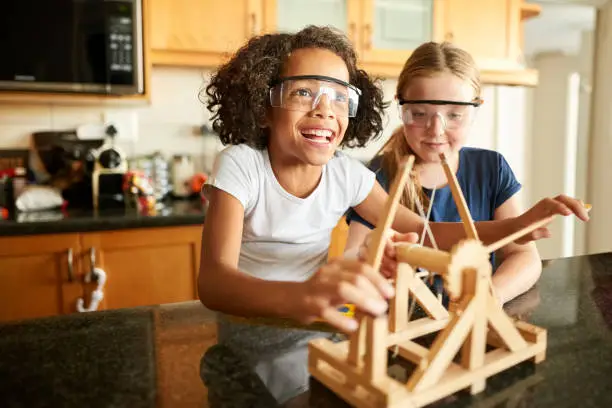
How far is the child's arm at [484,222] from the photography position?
791 millimetres

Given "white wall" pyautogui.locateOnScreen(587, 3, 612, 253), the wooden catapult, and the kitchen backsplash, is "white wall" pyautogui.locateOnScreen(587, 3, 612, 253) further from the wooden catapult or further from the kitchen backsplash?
the wooden catapult

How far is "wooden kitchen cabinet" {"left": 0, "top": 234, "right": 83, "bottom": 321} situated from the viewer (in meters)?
1.86

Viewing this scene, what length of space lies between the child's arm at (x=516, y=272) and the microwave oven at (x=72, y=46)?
5.48 feet

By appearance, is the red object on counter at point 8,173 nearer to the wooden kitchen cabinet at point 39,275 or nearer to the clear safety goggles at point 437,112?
the wooden kitchen cabinet at point 39,275

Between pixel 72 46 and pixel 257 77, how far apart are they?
1365mm

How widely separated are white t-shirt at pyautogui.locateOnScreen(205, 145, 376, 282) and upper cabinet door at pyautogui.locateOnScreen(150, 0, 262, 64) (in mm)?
1247

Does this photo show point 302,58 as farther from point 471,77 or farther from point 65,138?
point 65,138

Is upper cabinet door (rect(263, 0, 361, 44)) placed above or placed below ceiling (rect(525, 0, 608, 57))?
below

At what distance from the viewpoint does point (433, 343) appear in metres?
0.60

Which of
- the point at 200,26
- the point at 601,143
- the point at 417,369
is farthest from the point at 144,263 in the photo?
the point at 601,143

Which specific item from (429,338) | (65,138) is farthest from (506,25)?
(429,338)

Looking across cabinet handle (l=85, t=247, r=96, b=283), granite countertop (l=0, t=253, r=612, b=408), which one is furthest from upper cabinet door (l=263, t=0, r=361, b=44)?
granite countertop (l=0, t=253, r=612, b=408)

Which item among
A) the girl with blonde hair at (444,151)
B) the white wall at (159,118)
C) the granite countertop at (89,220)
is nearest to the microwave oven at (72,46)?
the white wall at (159,118)

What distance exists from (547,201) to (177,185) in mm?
1994
